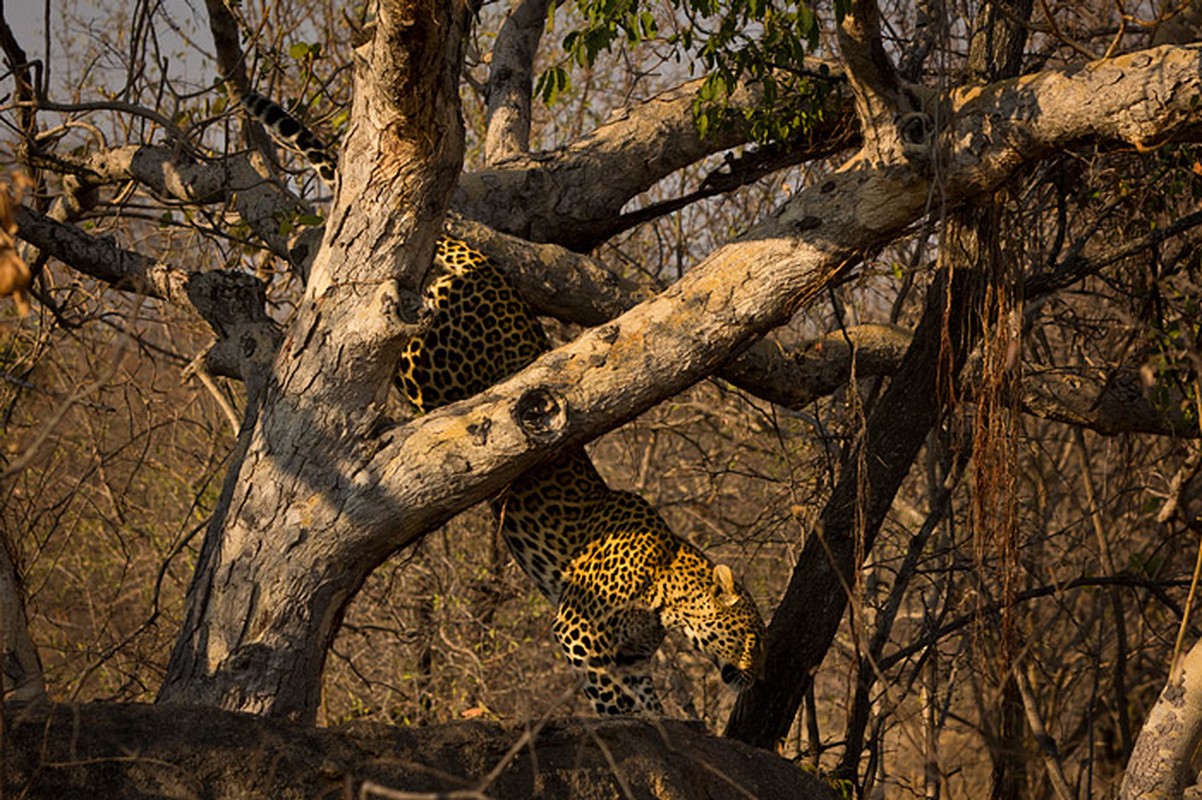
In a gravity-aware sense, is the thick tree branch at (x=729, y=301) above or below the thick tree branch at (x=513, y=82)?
below

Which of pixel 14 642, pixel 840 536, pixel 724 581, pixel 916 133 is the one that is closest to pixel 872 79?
pixel 916 133

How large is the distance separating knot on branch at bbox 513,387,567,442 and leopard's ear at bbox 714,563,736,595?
1432 mm

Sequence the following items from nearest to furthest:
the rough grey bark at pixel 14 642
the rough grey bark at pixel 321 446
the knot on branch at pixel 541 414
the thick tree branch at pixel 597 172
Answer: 1. the rough grey bark at pixel 14 642
2. the rough grey bark at pixel 321 446
3. the knot on branch at pixel 541 414
4. the thick tree branch at pixel 597 172

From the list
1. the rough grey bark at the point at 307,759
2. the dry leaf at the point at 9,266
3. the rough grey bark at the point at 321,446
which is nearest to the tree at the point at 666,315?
the rough grey bark at the point at 321,446

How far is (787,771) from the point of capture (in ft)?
15.4

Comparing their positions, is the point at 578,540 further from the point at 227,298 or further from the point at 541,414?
the point at 227,298

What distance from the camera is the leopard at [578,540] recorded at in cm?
624

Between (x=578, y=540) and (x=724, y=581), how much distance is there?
25.7 inches

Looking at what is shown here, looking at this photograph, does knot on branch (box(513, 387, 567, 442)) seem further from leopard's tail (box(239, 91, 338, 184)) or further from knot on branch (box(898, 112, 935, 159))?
leopard's tail (box(239, 91, 338, 184))

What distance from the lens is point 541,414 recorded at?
525 centimetres

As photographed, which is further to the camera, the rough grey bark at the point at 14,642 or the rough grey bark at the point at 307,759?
the rough grey bark at the point at 14,642

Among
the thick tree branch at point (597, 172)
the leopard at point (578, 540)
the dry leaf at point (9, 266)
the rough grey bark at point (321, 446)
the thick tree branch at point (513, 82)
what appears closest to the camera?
the dry leaf at point (9, 266)

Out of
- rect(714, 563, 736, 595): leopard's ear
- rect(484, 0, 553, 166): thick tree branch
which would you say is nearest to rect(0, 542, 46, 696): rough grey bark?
rect(714, 563, 736, 595): leopard's ear

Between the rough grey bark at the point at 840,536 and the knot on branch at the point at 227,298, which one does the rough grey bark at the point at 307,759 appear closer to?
the rough grey bark at the point at 840,536
